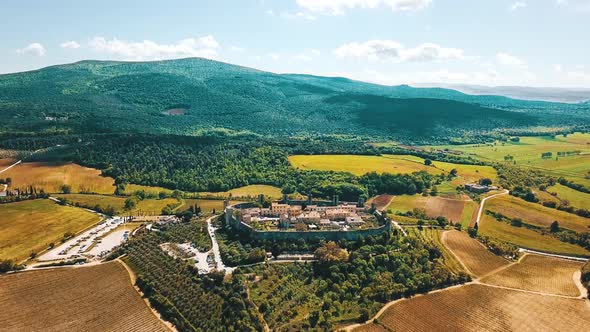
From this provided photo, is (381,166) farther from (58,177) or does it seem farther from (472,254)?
(58,177)

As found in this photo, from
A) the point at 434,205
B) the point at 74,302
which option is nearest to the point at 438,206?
the point at 434,205

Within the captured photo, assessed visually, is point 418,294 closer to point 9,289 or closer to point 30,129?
point 9,289

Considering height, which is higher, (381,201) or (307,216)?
(307,216)

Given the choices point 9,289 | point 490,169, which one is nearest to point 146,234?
point 9,289

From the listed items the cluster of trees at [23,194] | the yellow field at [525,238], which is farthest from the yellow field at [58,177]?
the yellow field at [525,238]

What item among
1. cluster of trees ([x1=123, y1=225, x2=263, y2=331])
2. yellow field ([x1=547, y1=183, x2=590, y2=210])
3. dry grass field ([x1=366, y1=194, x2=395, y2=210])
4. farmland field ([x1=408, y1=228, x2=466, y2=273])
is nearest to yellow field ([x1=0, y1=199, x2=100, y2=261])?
cluster of trees ([x1=123, y1=225, x2=263, y2=331])

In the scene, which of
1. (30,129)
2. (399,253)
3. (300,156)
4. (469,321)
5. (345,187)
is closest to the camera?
(469,321)

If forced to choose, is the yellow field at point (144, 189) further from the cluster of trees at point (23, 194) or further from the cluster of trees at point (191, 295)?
the cluster of trees at point (191, 295)
